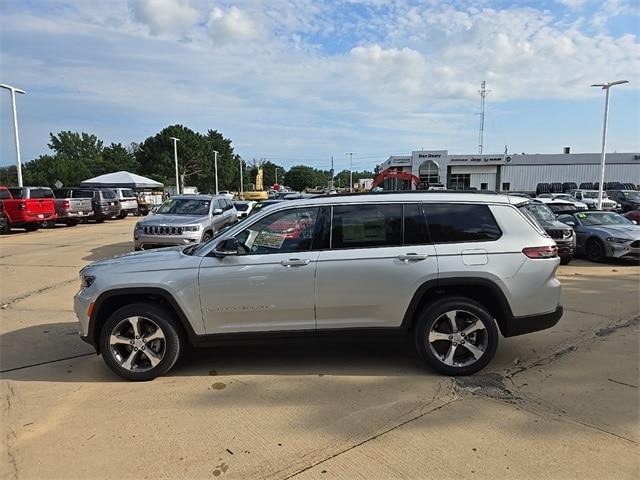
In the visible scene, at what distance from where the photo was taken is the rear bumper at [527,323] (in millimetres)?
4422

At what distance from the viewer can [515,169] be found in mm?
64375

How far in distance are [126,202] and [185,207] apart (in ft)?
62.1

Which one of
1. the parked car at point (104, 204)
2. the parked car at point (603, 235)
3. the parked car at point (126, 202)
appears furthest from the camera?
the parked car at point (126, 202)

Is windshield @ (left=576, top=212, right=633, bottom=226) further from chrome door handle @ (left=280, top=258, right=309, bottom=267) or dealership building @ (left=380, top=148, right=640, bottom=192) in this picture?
dealership building @ (left=380, top=148, right=640, bottom=192)

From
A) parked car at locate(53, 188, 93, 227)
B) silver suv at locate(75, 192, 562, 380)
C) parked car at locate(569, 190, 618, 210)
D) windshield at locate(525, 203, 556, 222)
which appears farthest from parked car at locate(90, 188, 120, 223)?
parked car at locate(569, 190, 618, 210)

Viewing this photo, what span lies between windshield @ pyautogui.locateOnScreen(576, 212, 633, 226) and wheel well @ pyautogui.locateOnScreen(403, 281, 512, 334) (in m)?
10.1

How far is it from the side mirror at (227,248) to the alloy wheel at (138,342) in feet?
2.89

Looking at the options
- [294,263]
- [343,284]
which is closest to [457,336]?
[343,284]

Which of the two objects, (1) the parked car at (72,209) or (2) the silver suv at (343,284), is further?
(1) the parked car at (72,209)

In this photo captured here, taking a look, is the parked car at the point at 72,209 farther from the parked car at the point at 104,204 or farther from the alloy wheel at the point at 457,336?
the alloy wheel at the point at 457,336

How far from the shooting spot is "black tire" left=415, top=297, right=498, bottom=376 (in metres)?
4.33

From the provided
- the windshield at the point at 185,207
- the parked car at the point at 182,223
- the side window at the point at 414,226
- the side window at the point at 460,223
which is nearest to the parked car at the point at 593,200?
the parked car at the point at 182,223

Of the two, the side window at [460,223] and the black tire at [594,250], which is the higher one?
the side window at [460,223]

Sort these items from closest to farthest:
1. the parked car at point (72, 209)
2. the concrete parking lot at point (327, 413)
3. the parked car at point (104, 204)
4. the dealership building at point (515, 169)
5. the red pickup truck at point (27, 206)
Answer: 1. the concrete parking lot at point (327, 413)
2. the red pickup truck at point (27, 206)
3. the parked car at point (72, 209)
4. the parked car at point (104, 204)
5. the dealership building at point (515, 169)
